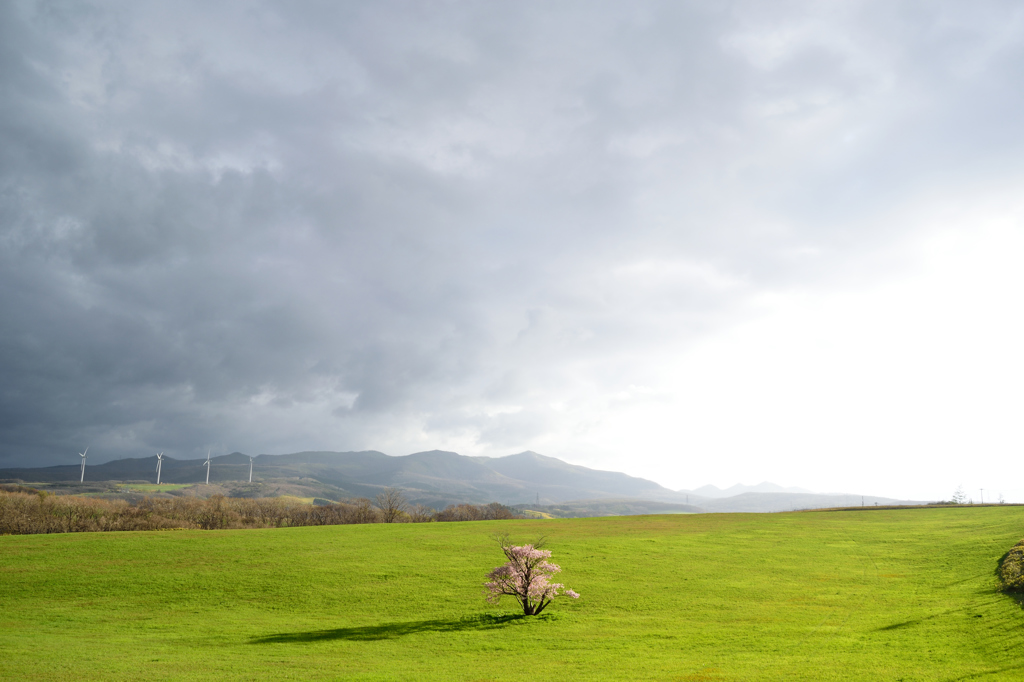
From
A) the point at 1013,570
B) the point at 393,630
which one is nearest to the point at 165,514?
the point at 393,630

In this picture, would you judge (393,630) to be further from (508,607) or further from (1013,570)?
(1013,570)

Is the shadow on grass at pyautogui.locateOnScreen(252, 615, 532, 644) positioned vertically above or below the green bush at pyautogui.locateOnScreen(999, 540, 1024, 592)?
below

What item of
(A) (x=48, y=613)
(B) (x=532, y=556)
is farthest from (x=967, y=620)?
(A) (x=48, y=613)

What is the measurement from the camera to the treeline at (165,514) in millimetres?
80938

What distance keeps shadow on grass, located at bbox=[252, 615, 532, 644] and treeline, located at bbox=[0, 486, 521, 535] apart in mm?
66956

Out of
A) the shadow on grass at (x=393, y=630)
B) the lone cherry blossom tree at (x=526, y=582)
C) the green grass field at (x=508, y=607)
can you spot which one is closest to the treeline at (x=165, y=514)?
the green grass field at (x=508, y=607)

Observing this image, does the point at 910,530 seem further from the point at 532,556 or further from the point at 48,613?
the point at 48,613

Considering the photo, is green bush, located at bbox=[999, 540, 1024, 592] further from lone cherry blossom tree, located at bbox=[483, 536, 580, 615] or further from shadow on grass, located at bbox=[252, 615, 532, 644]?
shadow on grass, located at bbox=[252, 615, 532, 644]

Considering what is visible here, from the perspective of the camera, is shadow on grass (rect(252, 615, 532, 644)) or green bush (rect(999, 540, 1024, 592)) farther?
green bush (rect(999, 540, 1024, 592))

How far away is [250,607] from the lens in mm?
44719

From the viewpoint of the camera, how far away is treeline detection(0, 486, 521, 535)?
80.9 meters

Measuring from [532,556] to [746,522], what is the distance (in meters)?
55.2

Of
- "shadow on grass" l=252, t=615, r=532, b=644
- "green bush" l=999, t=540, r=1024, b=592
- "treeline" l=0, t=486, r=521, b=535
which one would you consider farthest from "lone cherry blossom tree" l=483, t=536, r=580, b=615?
"treeline" l=0, t=486, r=521, b=535

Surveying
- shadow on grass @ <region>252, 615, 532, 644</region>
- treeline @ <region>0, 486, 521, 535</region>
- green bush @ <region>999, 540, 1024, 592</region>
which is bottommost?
treeline @ <region>0, 486, 521, 535</region>
